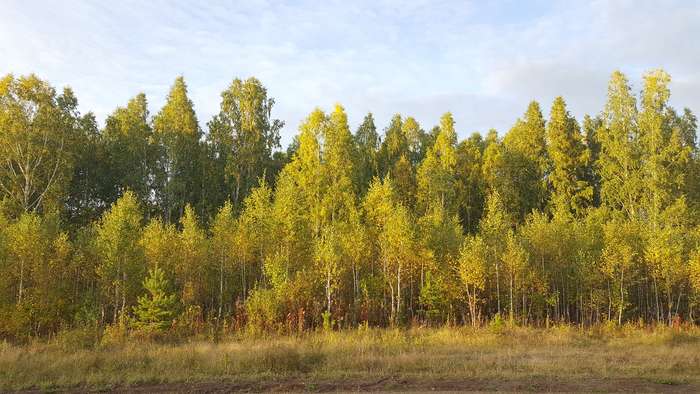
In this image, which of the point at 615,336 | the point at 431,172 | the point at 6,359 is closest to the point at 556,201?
the point at 431,172

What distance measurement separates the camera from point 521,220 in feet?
169

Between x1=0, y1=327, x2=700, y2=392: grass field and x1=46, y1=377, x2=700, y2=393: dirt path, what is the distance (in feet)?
0.09

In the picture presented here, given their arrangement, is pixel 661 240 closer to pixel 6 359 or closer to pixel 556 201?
pixel 556 201

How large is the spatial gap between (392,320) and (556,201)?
23.0 meters

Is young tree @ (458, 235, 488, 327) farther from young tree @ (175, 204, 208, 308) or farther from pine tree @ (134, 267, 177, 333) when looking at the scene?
pine tree @ (134, 267, 177, 333)

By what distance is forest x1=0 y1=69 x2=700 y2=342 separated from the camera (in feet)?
92.7

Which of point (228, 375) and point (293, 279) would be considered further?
point (293, 279)

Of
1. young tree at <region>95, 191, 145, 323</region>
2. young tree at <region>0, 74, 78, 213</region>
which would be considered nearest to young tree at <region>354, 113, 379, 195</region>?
young tree at <region>95, 191, 145, 323</region>

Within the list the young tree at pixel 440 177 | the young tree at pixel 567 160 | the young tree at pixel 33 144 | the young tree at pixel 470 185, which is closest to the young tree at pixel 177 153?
the young tree at pixel 33 144

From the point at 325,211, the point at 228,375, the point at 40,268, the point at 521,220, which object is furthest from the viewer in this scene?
the point at 521,220

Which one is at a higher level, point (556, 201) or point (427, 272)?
point (556, 201)

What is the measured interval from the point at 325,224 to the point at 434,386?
2540 centimetres

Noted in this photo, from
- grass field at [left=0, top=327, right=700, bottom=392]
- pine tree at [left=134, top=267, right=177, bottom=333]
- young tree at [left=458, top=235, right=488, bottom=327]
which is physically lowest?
grass field at [left=0, top=327, right=700, bottom=392]

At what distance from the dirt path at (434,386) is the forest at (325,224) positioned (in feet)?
38.1
